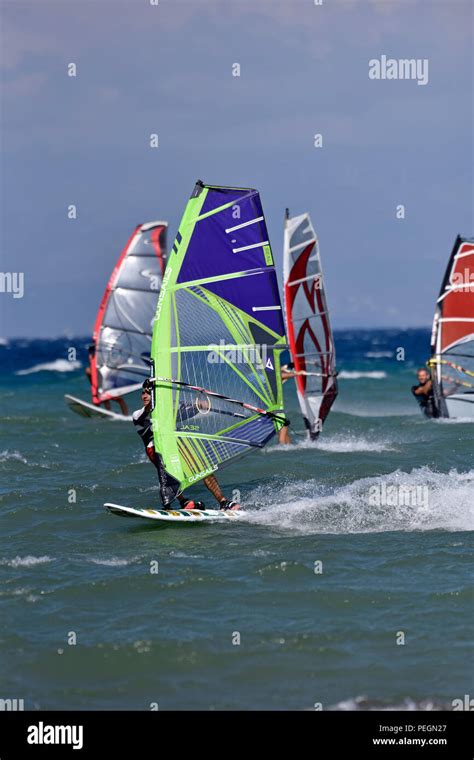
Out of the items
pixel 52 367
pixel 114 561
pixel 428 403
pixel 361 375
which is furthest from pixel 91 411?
pixel 52 367

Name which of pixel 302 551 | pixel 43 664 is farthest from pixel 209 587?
pixel 43 664

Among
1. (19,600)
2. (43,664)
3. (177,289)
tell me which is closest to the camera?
(43,664)

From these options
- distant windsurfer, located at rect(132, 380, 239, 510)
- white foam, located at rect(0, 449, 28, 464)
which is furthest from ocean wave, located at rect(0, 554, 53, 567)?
white foam, located at rect(0, 449, 28, 464)

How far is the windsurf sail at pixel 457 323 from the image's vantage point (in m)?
20.0

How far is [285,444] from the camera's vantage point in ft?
59.6

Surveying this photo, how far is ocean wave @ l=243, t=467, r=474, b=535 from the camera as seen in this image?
11078 mm

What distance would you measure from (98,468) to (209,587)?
7.19 metres

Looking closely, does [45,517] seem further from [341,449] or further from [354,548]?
[341,449]

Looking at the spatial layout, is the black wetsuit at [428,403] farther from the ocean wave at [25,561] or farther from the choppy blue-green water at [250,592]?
the ocean wave at [25,561]

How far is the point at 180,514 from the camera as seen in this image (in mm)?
11258

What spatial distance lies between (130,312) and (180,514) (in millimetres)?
12452

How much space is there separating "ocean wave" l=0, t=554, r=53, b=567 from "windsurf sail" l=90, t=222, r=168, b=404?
43.1 ft

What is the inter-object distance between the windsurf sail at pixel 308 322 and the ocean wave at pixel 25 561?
8.11 m

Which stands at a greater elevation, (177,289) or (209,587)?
(177,289)
